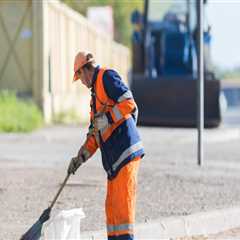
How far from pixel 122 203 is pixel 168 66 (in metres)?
16.3

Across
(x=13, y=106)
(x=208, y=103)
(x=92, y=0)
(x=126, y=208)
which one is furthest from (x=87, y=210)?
(x=92, y=0)

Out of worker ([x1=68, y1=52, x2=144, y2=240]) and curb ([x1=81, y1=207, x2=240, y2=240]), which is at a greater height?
worker ([x1=68, y1=52, x2=144, y2=240])

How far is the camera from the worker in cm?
822

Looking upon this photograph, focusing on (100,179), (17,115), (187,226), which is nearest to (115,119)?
(187,226)

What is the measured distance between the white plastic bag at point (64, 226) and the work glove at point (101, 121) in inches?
29.2

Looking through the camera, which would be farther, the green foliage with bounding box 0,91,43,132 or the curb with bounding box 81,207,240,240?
the green foliage with bounding box 0,91,43,132

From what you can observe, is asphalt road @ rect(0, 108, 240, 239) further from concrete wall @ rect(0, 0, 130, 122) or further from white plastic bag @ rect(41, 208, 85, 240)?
concrete wall @ rect(0, 0, 130, 122)

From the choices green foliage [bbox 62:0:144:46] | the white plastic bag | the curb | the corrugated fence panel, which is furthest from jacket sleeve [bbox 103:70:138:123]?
green foliage [bbox 62:0:144:46]

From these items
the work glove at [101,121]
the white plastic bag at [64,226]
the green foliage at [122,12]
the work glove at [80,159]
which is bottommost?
the green foliage at [122,12]

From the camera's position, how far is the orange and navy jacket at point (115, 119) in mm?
8234

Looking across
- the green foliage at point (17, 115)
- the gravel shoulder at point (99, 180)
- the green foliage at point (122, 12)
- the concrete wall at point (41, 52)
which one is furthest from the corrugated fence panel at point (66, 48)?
the green foliage at point (122, 12)

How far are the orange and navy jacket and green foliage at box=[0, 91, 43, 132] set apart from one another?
44.4 ft

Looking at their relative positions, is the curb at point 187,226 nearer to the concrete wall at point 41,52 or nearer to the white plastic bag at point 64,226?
the white plastic bag at point 64,226

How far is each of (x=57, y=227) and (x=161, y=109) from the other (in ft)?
47.7
